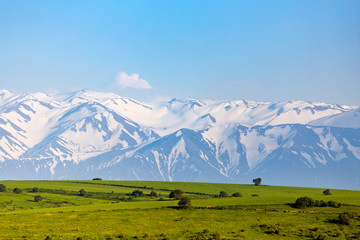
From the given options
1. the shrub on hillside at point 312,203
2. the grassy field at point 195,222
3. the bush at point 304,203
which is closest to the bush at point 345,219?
the grassy field at point 195,222

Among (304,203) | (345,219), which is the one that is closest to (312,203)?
(304,203)

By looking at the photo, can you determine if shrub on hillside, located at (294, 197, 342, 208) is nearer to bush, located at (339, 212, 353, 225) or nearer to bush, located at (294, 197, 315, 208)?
bush, located at (294, 197, 315, 208)

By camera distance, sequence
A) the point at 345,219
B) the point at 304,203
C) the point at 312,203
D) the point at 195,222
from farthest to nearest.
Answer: the point at 312,203 → the point at 304,203 → the point at 195,222 → the point at 345,219

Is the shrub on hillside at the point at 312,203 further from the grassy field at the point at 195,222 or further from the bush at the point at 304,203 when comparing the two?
the grassy field at the point at 195,222

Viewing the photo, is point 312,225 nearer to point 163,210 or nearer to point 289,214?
point 289,214

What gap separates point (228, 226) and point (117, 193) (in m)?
96.3

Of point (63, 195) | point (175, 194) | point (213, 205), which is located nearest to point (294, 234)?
point (213, 205)

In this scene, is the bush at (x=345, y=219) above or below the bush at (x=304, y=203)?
below

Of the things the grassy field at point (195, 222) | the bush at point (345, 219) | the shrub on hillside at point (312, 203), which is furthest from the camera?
the shrub on hillside at point (312, 203)

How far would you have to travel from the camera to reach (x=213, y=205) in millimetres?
114250

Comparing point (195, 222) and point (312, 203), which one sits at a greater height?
point (312, 203)

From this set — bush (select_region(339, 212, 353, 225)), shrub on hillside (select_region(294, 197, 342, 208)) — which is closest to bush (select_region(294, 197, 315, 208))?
shrub on hillside (select_region(294, 197, 342, 208))

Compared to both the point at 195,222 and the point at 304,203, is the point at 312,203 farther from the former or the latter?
the point at 195,222

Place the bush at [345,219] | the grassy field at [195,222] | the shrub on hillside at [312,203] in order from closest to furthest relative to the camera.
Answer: the grassy field at [195,222] < the bush at [345,219] < the shrub on hillside at [312,203]
